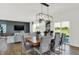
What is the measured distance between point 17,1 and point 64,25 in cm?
106

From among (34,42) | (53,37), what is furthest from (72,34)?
(34,42)

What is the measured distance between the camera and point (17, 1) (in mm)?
1728

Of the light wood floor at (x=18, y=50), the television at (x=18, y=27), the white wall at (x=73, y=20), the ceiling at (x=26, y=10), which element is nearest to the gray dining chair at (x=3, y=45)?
the light wood floor at (x=18, y=50)

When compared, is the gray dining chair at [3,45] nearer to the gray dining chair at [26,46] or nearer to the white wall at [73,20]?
the gray dining chair at [26,46]

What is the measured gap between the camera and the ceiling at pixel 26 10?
1.79 m

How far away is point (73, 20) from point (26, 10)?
3.18 feet

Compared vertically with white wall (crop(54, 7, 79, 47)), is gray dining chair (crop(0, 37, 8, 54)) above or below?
below

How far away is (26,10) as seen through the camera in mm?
1901

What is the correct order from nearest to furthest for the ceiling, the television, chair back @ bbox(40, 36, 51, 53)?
the ceiling
the television
chair back @ bbox(40, 36, 51, 53)

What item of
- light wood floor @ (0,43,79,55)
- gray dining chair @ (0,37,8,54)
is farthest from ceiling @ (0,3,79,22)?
light wood floor @ (0,43,79,55)

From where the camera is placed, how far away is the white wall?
184cm

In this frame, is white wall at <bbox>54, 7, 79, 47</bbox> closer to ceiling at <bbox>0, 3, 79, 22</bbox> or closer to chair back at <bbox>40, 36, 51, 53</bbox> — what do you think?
ceiling at <bbox>0, 3, 79, 22</bbox>

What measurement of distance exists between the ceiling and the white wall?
2.5 inches
